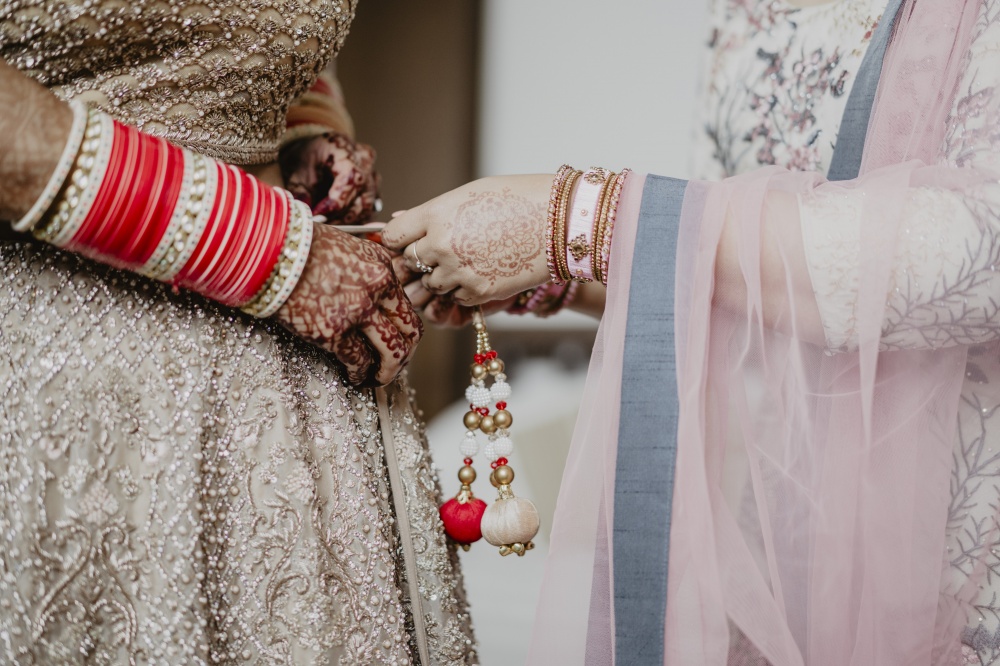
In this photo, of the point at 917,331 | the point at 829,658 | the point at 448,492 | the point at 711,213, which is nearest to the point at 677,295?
the point at 711,213

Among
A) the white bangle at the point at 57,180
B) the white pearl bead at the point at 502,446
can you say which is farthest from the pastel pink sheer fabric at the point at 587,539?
the white bangle at the point at 57,180

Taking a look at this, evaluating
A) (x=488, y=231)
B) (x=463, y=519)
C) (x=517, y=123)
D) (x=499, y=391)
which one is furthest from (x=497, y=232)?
(x=517, y=123)

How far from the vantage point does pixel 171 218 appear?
0.46 metres

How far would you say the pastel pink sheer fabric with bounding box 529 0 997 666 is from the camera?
0.53 metres

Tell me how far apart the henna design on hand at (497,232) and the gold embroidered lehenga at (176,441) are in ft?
0.50

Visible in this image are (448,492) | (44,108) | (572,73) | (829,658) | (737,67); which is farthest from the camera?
(448,492)

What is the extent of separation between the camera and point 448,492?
2.18 metres

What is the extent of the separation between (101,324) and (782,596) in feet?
1.76

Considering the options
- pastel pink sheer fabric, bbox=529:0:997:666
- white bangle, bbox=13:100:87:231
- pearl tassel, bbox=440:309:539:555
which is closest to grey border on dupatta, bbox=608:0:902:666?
pastel pink sheer fabric, bbox=529:0:997:666

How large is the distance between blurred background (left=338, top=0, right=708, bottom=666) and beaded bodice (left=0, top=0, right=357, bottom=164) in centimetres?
137

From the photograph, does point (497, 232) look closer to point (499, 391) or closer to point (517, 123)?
point (499, 391)

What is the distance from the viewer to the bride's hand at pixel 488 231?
0.62 m

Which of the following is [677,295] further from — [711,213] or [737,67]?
[737,67]

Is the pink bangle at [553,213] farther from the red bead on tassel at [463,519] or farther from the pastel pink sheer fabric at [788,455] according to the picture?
the red bead on tassel at [463,519]
